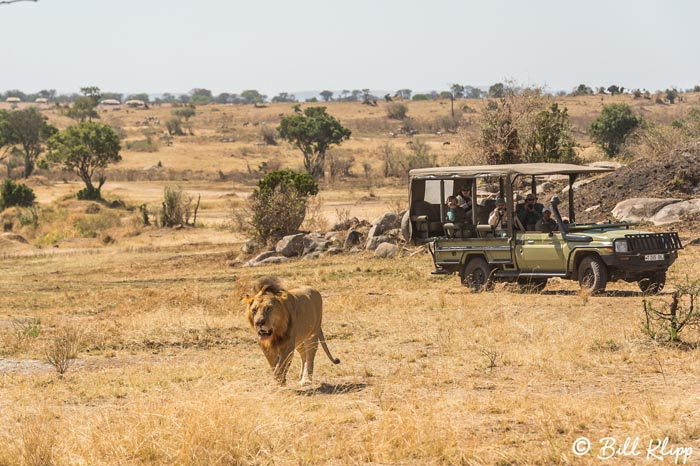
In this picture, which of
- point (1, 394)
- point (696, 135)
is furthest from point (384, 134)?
point (1, 394)

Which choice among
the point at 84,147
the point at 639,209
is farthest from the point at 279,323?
the point at 84,147

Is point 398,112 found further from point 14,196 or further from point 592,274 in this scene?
point 592,274

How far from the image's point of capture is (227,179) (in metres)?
86.6

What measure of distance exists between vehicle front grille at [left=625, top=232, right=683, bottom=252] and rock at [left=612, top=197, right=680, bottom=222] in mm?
11923

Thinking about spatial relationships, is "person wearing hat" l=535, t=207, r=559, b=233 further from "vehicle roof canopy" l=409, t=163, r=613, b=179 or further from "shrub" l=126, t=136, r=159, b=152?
"shrub" l=126, t=136, r=159, b=152

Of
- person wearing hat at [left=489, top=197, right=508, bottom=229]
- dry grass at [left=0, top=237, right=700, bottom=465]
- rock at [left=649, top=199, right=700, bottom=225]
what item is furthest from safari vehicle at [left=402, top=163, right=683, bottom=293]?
rock at [left=649, top=199, right=700, bottom=225]

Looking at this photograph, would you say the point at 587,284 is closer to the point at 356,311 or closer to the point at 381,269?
the point at 356,311

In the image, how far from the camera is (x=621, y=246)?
17.9 metres

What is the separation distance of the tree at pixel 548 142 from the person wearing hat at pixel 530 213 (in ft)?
69.3

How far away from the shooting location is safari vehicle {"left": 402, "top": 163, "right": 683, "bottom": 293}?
18.1m

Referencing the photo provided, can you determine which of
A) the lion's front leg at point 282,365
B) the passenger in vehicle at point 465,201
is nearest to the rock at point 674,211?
the passenger in vehicle at point 465,201

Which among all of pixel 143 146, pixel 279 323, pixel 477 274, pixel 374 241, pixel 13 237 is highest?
pixel 279 323

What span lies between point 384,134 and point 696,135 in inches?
3408

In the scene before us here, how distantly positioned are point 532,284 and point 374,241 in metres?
13.4
